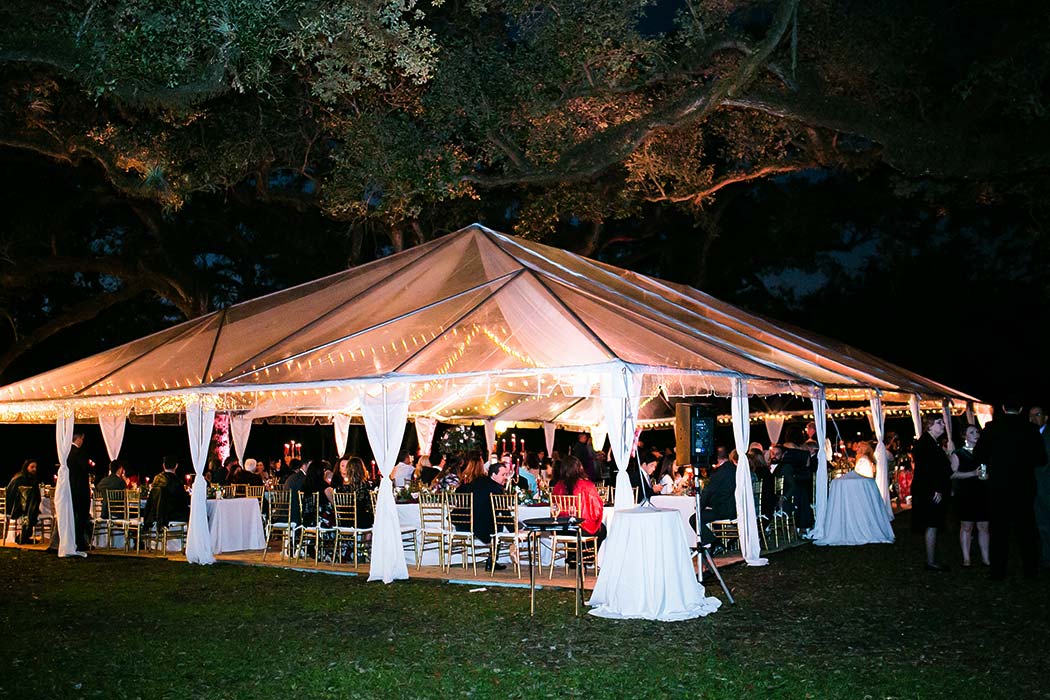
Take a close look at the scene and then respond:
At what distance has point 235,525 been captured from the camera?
521 inches

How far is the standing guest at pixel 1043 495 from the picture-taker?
9.19 meters

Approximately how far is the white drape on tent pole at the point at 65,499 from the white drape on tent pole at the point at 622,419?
763 centimetres

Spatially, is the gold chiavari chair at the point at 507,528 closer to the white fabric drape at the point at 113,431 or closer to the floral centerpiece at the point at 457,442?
the floral centerpiece at the point at 457,442

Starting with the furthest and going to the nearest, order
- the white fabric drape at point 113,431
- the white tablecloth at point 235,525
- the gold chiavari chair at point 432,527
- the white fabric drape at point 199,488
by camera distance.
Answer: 1. the white fabric drape at point 113,431
2. the white tablecloth at point 235,525
3. the white fabric drape at point 199,488
4. the gold chiavari chair at point 432,527

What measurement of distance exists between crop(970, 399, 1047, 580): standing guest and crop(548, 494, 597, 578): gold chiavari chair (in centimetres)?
367

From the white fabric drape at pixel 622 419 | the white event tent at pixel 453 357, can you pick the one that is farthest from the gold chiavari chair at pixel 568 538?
the white event tent at pixel 453 357

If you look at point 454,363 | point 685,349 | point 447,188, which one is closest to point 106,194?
point 447,188

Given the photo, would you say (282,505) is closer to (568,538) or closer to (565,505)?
(565,505)

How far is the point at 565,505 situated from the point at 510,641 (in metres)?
3.30

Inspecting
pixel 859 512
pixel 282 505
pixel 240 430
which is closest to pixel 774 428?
pixel 859 512

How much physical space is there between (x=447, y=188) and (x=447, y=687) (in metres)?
8.19

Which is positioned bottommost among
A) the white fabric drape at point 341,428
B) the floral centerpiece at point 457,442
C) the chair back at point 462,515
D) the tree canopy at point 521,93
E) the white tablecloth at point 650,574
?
the white tablecloth at point 650,574

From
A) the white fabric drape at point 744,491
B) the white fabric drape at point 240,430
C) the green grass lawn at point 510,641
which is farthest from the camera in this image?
the white fabric drape at point 240,430

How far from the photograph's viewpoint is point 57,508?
43.0 ft
